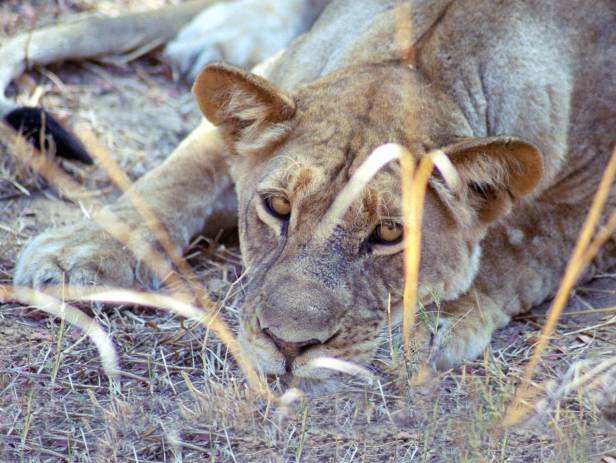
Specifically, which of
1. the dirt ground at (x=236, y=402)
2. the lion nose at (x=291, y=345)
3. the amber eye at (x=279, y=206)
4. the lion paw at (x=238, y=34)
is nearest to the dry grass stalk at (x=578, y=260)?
the dirt ground at (x=236, y=402)

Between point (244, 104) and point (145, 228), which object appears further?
point (145, 228)

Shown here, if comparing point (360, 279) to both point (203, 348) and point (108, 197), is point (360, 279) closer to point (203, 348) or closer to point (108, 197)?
point (203, 348)

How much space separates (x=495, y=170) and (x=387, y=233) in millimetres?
293

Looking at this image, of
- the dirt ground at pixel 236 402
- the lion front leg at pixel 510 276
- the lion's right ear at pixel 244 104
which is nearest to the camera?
the dirt ground at pixel 236 402

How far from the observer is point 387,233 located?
8.02ft

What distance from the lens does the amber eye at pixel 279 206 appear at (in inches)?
97.9

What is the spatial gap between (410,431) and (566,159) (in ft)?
3.65

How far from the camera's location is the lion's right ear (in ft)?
8.39

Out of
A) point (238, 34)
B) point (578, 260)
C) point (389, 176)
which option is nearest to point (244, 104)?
point (389, 176)

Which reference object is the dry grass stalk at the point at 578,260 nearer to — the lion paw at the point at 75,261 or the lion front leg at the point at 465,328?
the lion front leg at the point at 465,328

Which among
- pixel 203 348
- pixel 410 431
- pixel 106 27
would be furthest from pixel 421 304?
pixel 106 27

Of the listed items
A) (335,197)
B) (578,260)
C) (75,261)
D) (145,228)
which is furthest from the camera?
(145,228)

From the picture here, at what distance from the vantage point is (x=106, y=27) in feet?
14.6

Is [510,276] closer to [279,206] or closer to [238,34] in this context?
[279,206]
